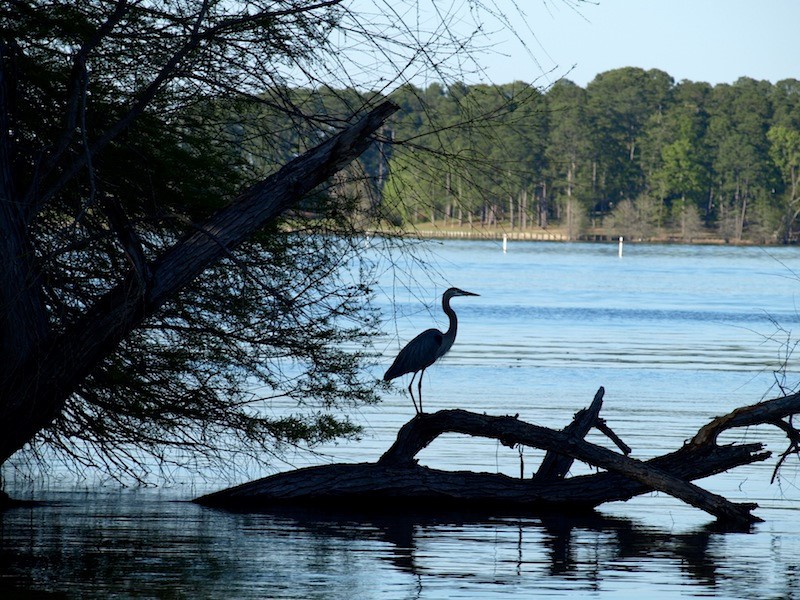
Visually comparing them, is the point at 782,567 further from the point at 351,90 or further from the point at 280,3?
the point at 280,3

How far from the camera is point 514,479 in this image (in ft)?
32.8

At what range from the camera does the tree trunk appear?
22.4 feet

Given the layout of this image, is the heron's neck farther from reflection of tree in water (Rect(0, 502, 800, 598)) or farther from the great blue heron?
reflection of tree in water (Rect(0, 502, 800, 598))

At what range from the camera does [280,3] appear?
688 cm

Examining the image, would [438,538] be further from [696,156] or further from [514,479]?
[696,156]

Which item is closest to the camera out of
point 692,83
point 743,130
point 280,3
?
point 280,3

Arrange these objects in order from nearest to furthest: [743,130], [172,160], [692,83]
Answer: [172,160] < [743,130] < [692,83]

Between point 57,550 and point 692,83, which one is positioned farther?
point 692,83

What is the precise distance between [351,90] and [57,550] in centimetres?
371

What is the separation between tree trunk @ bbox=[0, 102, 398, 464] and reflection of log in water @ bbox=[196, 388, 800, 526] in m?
2.84

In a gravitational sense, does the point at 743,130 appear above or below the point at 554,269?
above

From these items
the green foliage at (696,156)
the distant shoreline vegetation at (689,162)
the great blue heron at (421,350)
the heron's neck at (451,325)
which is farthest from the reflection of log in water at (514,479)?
the green foliage at (696,156)

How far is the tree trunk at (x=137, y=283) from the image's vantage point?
682cm

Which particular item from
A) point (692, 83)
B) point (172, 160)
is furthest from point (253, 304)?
point (692, 83)
